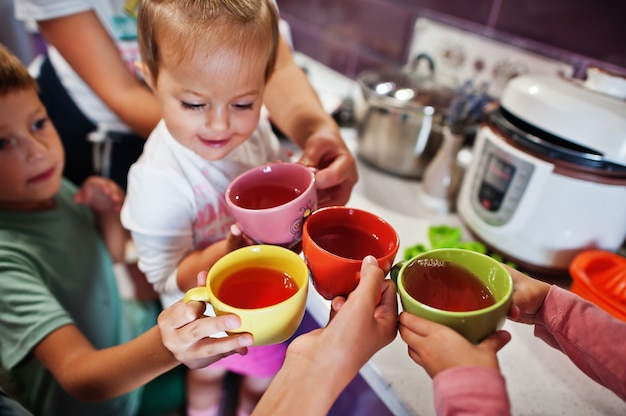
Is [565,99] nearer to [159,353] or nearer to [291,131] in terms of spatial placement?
[291,131]

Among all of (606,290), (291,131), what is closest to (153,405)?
(291,131)

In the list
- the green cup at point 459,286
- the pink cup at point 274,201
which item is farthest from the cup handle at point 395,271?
the pink cup at point 274,201

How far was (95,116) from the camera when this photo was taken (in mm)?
1175

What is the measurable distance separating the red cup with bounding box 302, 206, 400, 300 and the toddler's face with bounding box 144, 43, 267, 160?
0.68 feet

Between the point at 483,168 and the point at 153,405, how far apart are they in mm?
829

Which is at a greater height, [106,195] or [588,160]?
[588,160]

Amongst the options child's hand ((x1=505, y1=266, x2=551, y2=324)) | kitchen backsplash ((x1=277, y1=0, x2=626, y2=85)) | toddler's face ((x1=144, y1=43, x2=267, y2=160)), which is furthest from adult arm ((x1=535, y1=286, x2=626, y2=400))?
kitchen backsplash ((x1=277, y1=0, x2=626, y2=85))

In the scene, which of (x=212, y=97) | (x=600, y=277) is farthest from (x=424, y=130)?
(x=212, y=97)

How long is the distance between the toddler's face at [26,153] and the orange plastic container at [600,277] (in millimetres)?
897

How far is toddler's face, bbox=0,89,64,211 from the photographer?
2.40ft

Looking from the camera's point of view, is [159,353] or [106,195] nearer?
[159,353]

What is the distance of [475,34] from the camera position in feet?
3.87

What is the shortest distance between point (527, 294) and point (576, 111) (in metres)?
0.35

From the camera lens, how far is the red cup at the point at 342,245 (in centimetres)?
49
